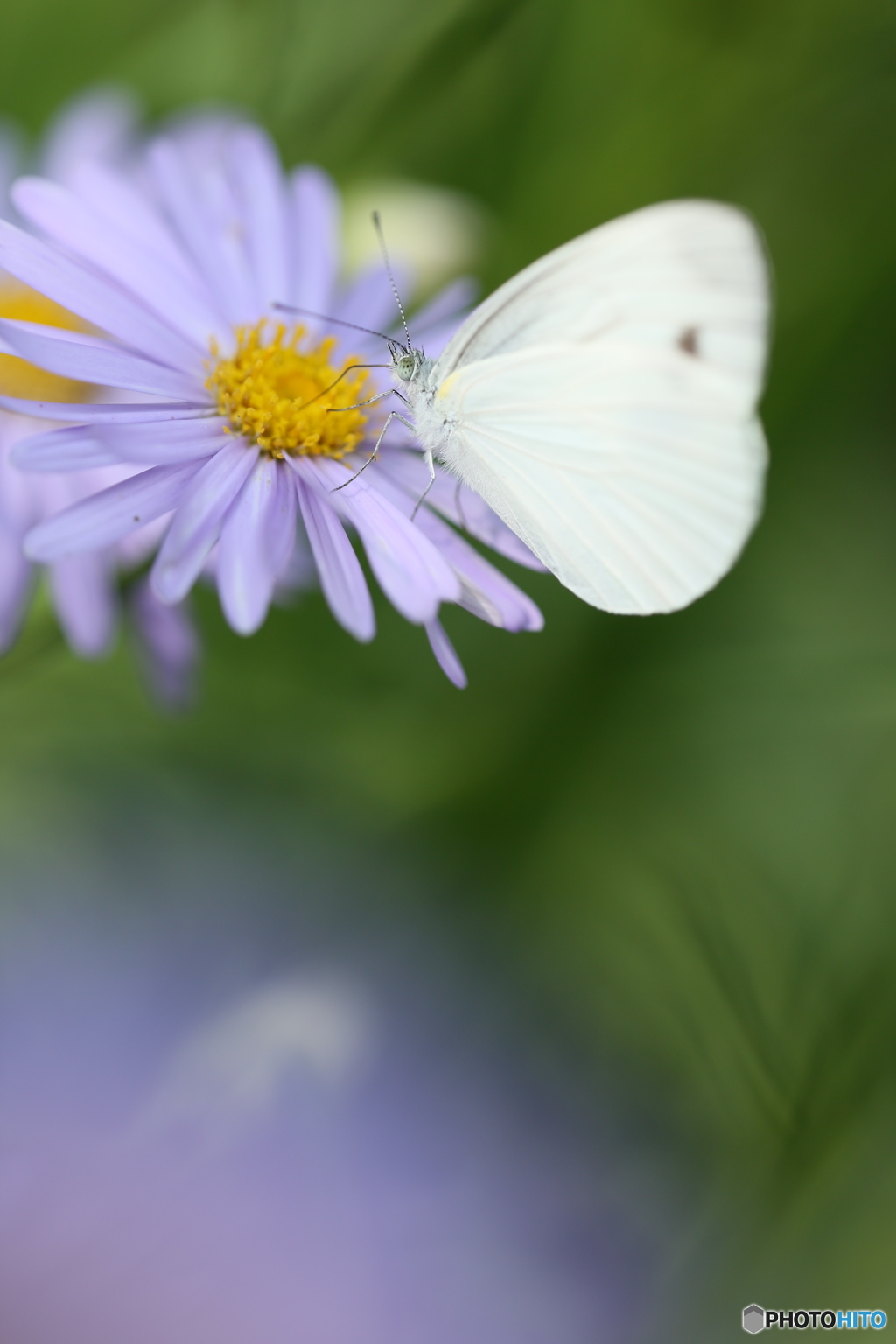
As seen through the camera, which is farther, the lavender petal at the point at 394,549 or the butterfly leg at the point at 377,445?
the butterfly leg at the point at 377,445

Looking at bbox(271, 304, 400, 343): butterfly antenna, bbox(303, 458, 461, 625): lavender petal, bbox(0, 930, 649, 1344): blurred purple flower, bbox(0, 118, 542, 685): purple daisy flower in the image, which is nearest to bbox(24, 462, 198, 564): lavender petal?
bbox(0, 118, 542, 685): purple daisy flower

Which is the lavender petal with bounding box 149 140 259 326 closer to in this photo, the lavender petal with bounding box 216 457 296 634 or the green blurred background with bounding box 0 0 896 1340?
the lavender petal with bounding box 216 457 296 634

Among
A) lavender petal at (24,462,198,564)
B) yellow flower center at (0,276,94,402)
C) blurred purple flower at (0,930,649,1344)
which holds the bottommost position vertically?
blurred purple flower at (0,930,649,1344)

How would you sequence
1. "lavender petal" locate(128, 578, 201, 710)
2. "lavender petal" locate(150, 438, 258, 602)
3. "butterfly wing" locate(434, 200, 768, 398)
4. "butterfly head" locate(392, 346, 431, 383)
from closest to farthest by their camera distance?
"lavender petal" locate(150, 438, 258, 602) < "butterfly wing" locate(434, 200, 768, 398) < "butterfly head" locate(392, 346, 431, 383) < "lavender petal" locate(128, 578, 201, 710)

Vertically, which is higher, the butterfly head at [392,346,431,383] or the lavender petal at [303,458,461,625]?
the butterfly head at [392,346,431,383]

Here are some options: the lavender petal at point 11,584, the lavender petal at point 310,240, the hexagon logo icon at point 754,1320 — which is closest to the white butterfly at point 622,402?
the lavender petal at point 310,240

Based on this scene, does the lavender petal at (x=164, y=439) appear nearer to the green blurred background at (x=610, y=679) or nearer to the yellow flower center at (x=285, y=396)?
the yellow flower center at (x=285, y=396)

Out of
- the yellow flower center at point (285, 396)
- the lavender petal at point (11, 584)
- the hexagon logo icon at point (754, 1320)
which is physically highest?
the yellow flower center at point (285, 396)
